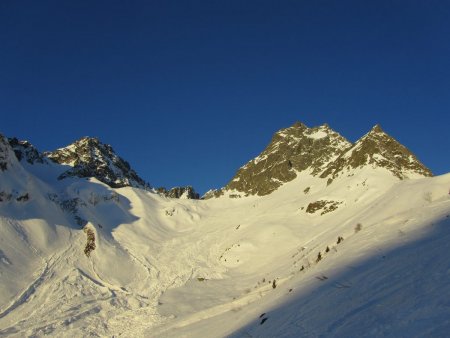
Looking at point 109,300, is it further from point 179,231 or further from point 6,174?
point 179,231

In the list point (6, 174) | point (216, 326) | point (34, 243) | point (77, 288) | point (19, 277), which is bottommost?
point (216, 326)

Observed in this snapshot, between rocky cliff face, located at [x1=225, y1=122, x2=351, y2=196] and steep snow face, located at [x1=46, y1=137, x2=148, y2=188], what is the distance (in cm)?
2273

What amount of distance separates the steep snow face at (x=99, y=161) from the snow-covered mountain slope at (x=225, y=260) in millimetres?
19160

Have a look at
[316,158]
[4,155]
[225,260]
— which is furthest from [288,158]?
[4,155]

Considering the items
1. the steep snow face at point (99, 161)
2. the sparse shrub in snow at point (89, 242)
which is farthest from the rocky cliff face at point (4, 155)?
the steep snow face at point (99, 161)

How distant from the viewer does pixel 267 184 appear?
89438 millimetres

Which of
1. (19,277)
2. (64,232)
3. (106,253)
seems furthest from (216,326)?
(64,232)

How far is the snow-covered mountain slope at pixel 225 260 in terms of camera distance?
10.1 metres

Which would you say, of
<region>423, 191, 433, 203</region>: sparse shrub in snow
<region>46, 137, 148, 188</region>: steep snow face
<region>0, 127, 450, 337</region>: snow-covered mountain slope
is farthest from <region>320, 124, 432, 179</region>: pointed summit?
<region>46, 137, 148, 188</region>: steep snow face

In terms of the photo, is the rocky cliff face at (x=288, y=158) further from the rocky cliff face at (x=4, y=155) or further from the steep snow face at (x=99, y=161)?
the rocky cliff face at (x=4, y=155)

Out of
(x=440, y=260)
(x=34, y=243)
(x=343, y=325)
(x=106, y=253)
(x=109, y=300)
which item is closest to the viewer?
(x=343, y=325)

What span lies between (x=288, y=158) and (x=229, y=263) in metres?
53.1

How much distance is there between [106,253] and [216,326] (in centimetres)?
2868

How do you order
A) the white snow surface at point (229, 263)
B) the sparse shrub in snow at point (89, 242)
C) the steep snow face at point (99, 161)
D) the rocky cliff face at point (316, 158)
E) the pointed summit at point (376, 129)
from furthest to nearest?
the steep snow face at point (99, 161) < the pointed summit at point (376, 129) < the rocky cliff face at point (316, 158) < the sparse shrub in snow at point (89, 242) < the white snow surface at point (229, 263)
